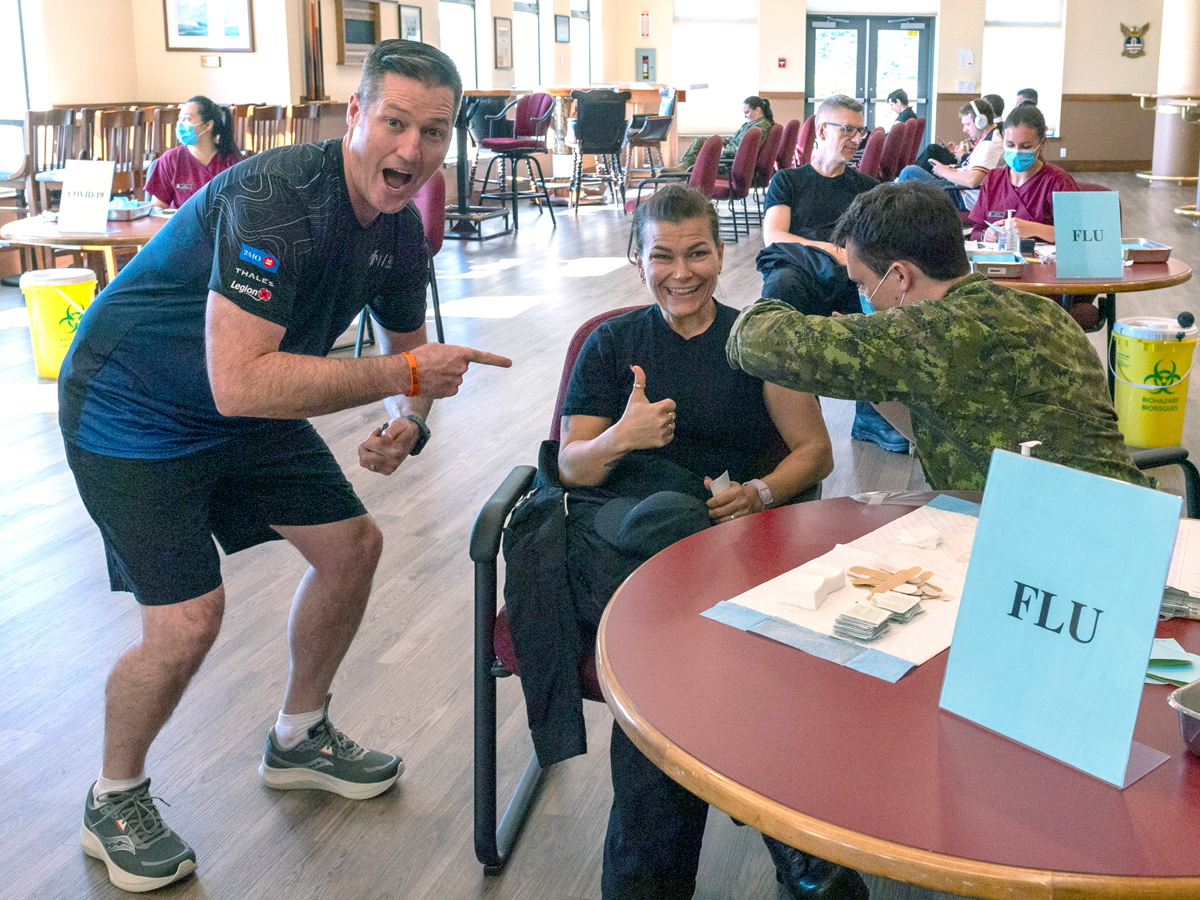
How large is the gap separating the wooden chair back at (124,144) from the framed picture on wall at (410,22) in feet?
10.6

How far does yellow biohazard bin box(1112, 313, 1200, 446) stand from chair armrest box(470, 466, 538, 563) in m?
2.86

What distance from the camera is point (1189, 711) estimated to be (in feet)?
3.10

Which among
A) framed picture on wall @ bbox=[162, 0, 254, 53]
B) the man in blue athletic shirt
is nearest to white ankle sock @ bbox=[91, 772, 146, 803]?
the man in blue athletic shirt

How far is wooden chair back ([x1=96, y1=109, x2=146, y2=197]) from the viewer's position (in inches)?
290

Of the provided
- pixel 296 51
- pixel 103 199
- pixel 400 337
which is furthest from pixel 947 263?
pixel 296 51

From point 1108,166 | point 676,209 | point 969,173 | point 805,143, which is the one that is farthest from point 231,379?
point 1108,166

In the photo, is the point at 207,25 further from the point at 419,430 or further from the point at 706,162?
the point at 419,430

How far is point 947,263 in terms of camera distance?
172 centimetres

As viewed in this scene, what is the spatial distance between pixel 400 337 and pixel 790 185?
2.76 m

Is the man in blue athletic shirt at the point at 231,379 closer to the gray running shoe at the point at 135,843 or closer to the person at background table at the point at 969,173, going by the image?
the gray running shoe at the point at 135,843

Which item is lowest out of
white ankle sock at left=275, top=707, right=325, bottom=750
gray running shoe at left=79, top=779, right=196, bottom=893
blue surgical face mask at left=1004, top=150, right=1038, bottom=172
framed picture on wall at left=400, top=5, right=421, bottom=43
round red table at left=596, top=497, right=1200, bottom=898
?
gray running shoe at left=79, top=779, right=196, bottom=893

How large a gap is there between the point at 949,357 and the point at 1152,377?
2.63 meters

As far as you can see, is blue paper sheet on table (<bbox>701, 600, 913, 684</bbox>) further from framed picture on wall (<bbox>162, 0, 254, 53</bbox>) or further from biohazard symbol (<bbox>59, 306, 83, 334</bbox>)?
framed picture on wall (<bbox>162, 0, 254, 53</bbox>)

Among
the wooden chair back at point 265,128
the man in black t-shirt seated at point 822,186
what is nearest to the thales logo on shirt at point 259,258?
the man in black t-shirt seated at point 822,186
